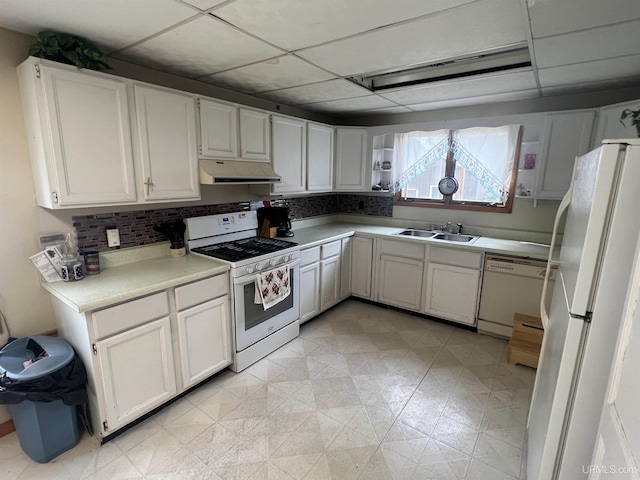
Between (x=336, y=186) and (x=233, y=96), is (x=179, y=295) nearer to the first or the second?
(x=233, y=96)

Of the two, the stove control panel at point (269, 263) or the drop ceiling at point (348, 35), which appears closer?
the drop ceiling at point (348, 35)

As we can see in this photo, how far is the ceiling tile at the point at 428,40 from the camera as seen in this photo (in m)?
1.52

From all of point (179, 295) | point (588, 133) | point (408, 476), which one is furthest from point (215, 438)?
point (588, 133)

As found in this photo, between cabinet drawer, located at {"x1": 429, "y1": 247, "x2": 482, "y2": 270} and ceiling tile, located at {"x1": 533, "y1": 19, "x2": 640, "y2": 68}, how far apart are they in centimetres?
166

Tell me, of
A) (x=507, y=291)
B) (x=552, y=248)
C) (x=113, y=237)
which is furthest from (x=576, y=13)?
(x=113, y=237)

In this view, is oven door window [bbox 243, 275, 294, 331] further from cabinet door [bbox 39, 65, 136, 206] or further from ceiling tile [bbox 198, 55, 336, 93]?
ceiling tile [bbox 198, 55, 336, 93]

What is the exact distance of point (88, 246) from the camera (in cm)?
212

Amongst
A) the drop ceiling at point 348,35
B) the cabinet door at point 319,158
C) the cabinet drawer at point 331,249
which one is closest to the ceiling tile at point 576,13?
the drop ceiling at point 348,35

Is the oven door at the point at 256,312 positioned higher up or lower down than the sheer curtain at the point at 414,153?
lower down

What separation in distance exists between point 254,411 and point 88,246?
1.57 metres

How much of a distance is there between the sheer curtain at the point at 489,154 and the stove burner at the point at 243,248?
215 cm

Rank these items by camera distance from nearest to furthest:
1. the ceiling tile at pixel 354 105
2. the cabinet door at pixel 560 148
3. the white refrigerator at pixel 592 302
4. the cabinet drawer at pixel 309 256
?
the white refrigerator at pixel 592 302 < the cabinet door at pixel 560 148 < the cabinet drawer at pixel 309 256 < the ceiling tile at pixel 354 105

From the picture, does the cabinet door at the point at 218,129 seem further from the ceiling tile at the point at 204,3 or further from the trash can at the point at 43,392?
the trash can at the point at 43,392

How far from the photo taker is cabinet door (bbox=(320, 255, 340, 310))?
3.39m
